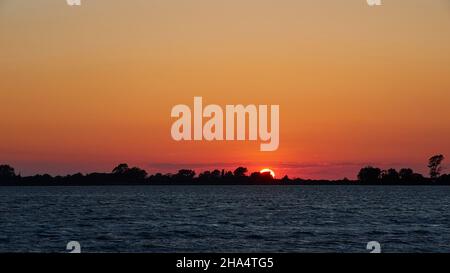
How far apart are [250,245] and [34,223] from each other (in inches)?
1306

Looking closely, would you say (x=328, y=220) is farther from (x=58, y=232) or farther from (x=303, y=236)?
(x=58, y=232)

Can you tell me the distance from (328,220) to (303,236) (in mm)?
21556

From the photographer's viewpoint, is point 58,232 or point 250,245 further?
point 58,232

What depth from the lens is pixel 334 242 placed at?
58281 millimetres

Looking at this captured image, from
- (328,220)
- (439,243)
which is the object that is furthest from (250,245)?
(328,220)
